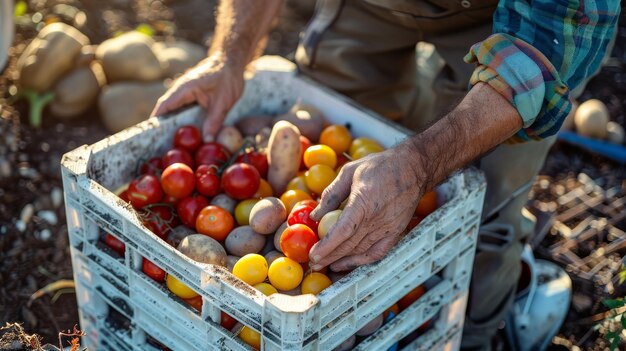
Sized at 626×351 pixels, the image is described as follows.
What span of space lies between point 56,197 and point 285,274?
1839mm

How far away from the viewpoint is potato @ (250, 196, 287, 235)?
2.41 meters

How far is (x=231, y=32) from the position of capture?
3.04m

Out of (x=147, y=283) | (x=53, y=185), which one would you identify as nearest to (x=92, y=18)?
(x=53, y=185)

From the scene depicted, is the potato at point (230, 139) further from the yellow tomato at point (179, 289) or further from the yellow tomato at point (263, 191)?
the yellow tomato at point (179, 289)

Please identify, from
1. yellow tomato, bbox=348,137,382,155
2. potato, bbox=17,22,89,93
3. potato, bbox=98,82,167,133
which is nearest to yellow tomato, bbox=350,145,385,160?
yellow tomato, bbox=348,137,382,155

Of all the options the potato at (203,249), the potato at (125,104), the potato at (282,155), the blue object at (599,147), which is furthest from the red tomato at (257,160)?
the blue object at (599,147)

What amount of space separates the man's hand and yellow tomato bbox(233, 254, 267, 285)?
16 cm

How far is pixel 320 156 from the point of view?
2707 millimetres

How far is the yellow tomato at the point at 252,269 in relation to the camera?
2.22m

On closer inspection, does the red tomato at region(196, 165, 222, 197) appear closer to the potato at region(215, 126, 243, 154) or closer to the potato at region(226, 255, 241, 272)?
the potato at region(215, 126, 243, 154)

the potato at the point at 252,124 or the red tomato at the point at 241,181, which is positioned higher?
the red tomato at the point at 241,181

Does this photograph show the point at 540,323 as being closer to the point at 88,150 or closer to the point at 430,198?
the point at 430,198

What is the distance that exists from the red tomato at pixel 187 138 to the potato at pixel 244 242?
478 millimetres

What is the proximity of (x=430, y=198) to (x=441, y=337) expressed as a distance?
0.47m
